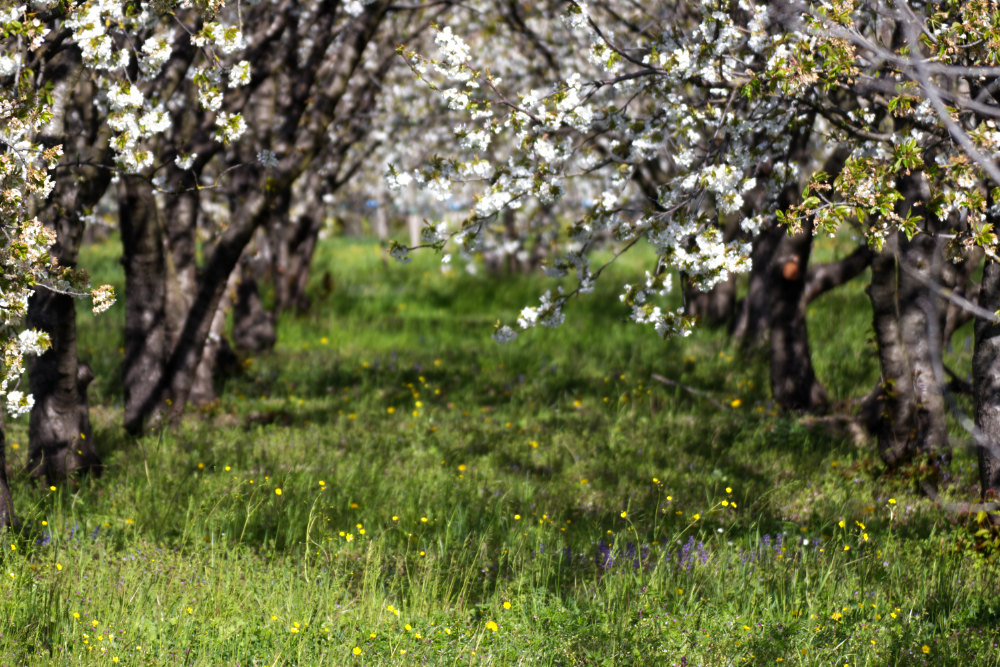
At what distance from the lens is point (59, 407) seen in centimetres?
551

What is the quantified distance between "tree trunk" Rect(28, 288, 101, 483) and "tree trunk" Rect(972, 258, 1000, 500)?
16.8ft

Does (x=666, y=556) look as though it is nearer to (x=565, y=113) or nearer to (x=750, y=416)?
(x=565, y=113)


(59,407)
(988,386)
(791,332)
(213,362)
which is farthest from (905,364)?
(213,362)

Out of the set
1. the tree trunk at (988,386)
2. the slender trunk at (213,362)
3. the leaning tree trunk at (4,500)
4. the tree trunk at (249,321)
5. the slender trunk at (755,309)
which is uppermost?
the slender trunk at (755,309)

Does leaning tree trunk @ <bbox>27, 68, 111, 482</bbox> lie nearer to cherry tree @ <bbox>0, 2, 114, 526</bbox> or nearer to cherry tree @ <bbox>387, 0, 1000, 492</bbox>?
cherry tree @ <bbox>0, 2, 114, 526</bbox>

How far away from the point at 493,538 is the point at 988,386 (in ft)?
9.15

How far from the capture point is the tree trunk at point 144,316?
22.2ft

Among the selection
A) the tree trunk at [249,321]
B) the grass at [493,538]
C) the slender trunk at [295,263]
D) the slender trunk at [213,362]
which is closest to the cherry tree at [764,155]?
the grass at [493,538]

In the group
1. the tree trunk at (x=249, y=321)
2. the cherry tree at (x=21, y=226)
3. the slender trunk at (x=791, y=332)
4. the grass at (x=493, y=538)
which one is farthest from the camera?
the tree trunk at (x=249, y=321)

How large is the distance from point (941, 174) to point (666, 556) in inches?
91.5

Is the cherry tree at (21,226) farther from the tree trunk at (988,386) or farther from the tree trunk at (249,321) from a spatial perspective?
the tree trunk at (249,321)

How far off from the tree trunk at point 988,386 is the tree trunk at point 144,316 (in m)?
5.52

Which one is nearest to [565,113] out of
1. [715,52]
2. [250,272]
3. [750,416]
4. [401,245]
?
[715,52]

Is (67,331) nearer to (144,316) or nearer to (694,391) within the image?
(144,316)
